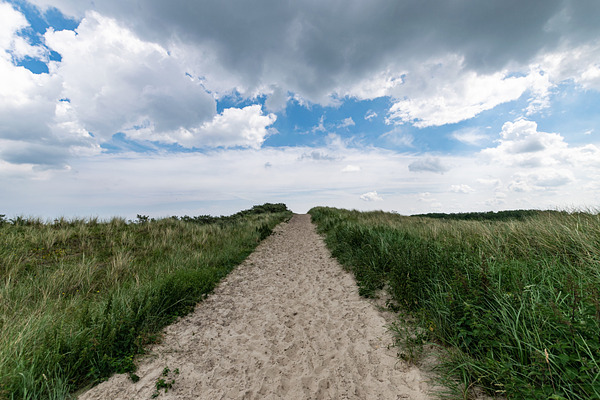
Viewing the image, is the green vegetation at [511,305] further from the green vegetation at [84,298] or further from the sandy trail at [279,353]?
the green vegetation at [84,298]

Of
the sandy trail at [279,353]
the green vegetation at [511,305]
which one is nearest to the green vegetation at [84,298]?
the sandy trail at [279,353]

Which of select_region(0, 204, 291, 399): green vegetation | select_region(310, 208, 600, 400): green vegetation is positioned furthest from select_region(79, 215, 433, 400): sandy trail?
select_region(310, 208, 600, 400): green vegetation

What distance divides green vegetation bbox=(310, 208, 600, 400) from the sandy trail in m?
0.68

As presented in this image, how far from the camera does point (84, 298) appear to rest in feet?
17.1

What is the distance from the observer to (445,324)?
3555 millimetres

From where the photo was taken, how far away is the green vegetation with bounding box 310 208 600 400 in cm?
228

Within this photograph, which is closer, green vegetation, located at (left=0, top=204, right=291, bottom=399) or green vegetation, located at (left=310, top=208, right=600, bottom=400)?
green vegetation, located at (left=310, top=208, right=600, bottom=400)

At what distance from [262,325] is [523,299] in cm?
433

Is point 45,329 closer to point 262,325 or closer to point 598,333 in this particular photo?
point 262,325

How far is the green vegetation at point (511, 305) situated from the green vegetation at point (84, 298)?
449 centimetres

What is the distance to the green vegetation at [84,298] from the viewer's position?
10.0ft

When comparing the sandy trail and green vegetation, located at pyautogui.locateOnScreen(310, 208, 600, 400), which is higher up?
green vegetation, located at pyautogui.locateOnScreen(310, 208, 600, 400)

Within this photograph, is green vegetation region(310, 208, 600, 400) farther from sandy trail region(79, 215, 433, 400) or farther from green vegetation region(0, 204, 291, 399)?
green vegetation region(0, 204, 291, 399)

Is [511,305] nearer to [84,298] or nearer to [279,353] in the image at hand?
[279,353]
